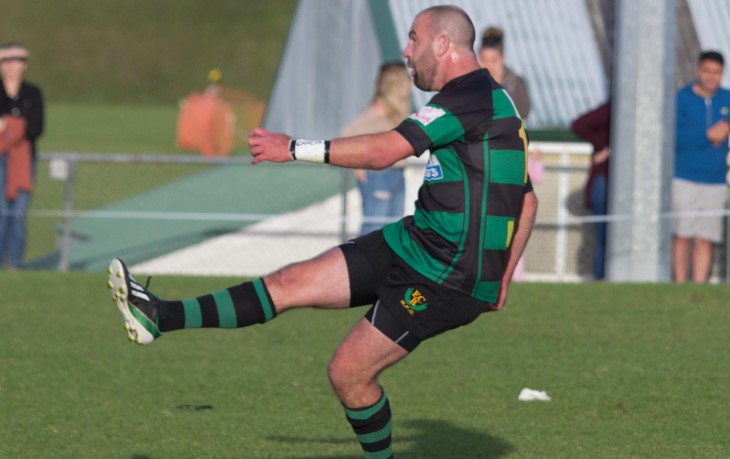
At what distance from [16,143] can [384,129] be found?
3.62m

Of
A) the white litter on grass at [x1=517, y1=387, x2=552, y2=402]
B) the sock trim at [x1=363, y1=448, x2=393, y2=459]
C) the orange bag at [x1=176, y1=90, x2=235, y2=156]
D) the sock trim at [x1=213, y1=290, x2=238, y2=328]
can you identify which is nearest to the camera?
the sock trim at [x1=213, y1=290, x2=238, y2=328]

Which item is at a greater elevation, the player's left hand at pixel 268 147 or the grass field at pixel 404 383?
the player's left hand at pixel 268 147

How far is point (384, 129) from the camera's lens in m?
12.8

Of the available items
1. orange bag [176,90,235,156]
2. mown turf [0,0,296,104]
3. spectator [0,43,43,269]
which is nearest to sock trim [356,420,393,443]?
spectator [0,43,43,269]

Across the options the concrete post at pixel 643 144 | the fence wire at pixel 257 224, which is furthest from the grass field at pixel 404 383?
the fence wire at pixel 257 224

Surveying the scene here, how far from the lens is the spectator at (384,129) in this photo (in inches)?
504

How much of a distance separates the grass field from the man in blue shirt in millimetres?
1088

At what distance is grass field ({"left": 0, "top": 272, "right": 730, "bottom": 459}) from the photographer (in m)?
7.37

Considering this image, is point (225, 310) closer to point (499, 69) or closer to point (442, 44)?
point (442, 44)

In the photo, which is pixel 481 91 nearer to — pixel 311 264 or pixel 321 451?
pixel 311 264

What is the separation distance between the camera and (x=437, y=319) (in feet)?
19.7

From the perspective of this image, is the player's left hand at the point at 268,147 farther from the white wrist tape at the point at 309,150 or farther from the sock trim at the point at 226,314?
the sock trim at the point at 226,314

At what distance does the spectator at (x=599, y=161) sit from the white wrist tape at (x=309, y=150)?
8.28 meters

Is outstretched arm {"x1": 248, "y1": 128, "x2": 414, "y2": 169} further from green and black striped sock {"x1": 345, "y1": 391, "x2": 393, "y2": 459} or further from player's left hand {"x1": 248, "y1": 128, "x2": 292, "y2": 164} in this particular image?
green and black striped sock {"x1": 345, "y1": 391, "x2": 393, "y2": 459}
